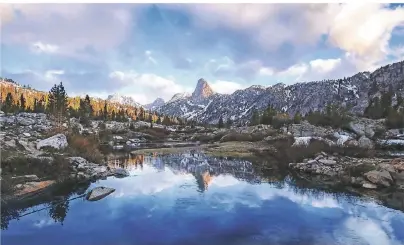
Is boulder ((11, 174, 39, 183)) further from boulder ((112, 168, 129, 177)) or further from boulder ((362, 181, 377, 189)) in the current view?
boulder ((362, 181, 377, 189))

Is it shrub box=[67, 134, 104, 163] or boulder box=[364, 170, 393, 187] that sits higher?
shrub box=[67, 134, 104, 163]

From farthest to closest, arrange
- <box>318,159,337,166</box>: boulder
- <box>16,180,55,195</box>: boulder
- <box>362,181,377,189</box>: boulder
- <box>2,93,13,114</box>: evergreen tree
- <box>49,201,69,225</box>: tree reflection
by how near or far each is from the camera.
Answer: <box>2,93,13,114</box>: evergreen tree < <box>318,159,337,166</box>: boulder < <box>362,181,377,189</box>: boulder < <box>16,180,55,195</box>: boulder < <box>49,201,69,225</box>: tree reflection

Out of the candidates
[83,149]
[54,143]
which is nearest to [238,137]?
[83,149]

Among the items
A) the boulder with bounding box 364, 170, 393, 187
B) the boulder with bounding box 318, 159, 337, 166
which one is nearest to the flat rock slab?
the boulder with bounding box 364, 170, 393, 187

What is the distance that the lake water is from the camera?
16.3 meters

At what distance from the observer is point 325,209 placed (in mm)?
21688

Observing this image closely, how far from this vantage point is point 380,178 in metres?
28.1

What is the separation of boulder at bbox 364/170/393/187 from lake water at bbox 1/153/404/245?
15.8 ft

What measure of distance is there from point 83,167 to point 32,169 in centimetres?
585

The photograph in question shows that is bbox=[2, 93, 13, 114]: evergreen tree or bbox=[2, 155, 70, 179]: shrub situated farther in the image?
bbox=[2, 93, 13, 114]: evergreen tree

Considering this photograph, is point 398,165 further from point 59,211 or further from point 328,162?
point 59,211

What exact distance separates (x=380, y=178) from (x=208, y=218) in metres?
16.3

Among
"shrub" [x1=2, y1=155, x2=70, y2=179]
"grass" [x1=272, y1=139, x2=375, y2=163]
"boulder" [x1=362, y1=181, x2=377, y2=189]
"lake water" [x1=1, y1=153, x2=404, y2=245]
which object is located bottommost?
"lake water" [x1=1, y1=153, x2=404, y2=245]

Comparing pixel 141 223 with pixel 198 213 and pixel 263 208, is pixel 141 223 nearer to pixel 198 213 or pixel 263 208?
pixel 198 213
